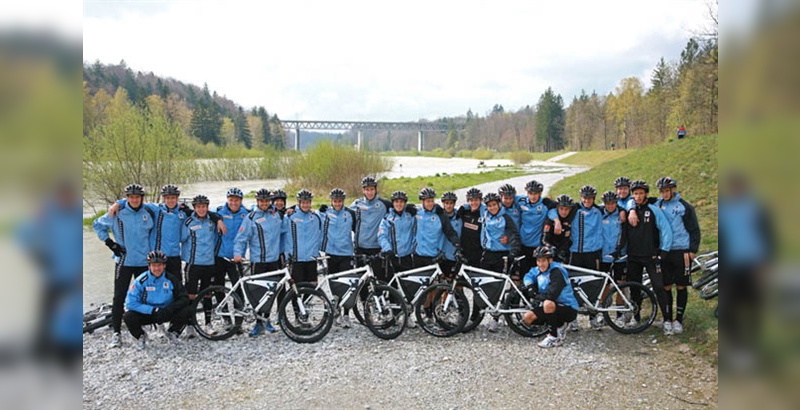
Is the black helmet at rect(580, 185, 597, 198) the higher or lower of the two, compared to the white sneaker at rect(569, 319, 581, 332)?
higher

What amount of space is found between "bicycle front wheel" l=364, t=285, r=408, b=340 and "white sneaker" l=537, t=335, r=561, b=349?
5.75ft

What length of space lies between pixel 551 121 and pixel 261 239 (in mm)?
88662

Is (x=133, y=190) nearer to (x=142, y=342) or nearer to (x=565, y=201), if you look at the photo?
(x=142, y=342)

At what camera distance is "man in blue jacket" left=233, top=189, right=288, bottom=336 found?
708cm

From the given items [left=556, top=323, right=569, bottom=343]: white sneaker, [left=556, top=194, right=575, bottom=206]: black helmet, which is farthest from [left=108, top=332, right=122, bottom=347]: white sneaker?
[left=556, top=194, right=575, bottom=206]: black helmet

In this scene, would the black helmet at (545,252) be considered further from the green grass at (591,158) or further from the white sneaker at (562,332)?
the green grass at (591,158)

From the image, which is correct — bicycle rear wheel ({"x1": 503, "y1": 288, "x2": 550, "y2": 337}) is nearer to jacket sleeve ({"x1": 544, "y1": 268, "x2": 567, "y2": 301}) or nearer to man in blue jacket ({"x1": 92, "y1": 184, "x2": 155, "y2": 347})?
jacket sleeve ({"x1": 544, "y1": 268, "x2": 567, "y2": 301})

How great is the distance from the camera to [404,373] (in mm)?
5863

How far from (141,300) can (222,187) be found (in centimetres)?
2848

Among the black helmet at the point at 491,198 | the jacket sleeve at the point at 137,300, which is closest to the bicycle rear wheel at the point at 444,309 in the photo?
the black helmet at the point at 491,198

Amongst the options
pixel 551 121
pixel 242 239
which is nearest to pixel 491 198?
pixel 242 239
